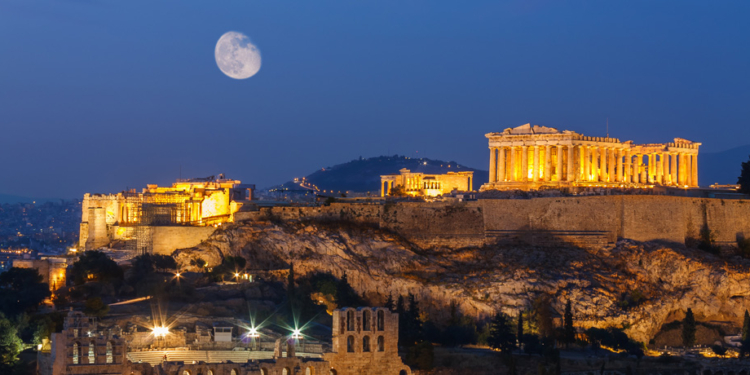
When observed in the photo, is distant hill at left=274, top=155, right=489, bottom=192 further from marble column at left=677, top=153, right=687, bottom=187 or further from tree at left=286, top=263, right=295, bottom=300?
tree at left=286, top=263, right=295, bottom=300

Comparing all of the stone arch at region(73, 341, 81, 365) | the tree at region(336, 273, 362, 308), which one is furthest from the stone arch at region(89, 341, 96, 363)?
the tree at region(336, 273, 362, 308)

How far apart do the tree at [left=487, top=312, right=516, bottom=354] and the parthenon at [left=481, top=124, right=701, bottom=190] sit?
2418 cm

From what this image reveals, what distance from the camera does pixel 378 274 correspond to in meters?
68.4

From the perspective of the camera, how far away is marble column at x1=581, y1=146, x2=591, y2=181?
84375 millimetres

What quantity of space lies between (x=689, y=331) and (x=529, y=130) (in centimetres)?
2756

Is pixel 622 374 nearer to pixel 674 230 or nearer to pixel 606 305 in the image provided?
pixel 606 305

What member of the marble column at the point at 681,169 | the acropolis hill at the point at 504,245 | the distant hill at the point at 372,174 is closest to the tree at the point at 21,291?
the acropolis hill at the point at 504,245

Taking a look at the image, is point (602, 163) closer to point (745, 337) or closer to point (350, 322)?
point (745, 337)

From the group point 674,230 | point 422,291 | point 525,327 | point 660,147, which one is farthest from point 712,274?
point 660,147

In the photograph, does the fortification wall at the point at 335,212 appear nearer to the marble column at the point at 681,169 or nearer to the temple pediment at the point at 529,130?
the temple pediment at the point at 529,130

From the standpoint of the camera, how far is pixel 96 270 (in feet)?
225

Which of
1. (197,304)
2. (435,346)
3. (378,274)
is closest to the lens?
(435,346)

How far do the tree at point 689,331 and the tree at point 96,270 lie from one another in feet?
101

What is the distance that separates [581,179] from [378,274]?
21.5 metres
